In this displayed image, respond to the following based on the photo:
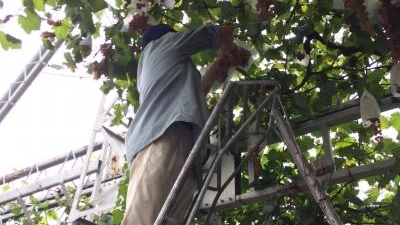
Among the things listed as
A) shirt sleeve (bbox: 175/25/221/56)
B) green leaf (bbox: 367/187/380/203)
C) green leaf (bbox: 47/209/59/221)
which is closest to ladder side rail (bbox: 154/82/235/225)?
shirt sleeve (bbox: 175/25/221/56)

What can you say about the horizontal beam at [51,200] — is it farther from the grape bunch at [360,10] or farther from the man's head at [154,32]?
the grape bunch at [360,10]

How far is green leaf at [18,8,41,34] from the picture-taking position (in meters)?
3.69

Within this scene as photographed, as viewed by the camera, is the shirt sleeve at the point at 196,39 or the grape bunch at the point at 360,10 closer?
the grape bunch at the point at 360,10

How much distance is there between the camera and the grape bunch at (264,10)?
3227 mm

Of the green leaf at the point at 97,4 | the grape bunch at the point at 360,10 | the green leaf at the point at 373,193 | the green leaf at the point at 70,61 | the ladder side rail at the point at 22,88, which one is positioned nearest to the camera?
the grape bunch at the point at 360,10

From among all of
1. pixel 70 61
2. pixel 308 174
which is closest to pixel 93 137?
pixel 70 61

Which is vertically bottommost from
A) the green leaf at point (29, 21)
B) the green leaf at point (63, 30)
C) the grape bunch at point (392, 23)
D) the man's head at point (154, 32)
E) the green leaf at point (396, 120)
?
the green leaf at point (396, 120)

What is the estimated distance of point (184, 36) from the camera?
10.5 ft

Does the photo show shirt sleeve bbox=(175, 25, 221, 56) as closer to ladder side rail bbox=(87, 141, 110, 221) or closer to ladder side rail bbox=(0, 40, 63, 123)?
ladder side rail bbox=(87, 141, 110, 221)

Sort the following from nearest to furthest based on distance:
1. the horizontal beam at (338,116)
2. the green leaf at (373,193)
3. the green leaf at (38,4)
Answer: the horizontal beam at (338,116) < the green leaf at (38,4) < the green leaf at (373,193)

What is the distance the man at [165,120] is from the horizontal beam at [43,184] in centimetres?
367

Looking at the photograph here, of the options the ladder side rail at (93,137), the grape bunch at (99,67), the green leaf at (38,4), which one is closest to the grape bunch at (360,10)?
the grape bunch at (99,67)

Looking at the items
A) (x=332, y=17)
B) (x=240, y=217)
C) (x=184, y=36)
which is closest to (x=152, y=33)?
(x=184, y=36)

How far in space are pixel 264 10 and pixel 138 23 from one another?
804 millimetres
